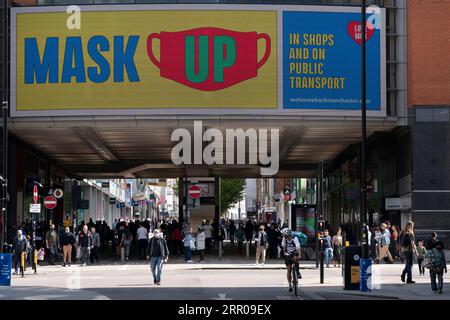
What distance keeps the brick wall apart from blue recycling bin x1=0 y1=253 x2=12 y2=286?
20.9 metres

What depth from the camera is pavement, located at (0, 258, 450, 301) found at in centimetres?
2644

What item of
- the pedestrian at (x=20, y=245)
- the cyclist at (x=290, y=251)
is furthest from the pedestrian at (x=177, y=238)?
the cyclist at (x=290, y=251)

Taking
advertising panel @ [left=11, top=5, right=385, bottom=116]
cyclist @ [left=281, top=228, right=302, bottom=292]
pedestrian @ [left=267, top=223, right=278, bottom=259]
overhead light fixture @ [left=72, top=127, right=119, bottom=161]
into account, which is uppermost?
advertising panel @ [left=11, top=5, right=385, bottom=116]

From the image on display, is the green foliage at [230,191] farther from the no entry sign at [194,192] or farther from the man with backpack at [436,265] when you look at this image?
the man with backpack at [436,265]

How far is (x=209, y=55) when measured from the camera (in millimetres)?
43781

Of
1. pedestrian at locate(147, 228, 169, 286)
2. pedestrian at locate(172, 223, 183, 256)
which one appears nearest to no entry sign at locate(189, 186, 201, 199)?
pedestrian at locate(172, 223, 183, 256)

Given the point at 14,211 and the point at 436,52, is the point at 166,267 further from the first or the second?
the point at 436,52

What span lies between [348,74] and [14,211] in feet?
53.8

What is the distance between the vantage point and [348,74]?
4428 cm

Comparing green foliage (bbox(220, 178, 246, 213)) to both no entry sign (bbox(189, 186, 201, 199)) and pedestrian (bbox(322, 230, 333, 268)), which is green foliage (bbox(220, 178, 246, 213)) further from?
pedestrian (bbox(322, 230, 333, 268))

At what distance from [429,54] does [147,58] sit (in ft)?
41.0

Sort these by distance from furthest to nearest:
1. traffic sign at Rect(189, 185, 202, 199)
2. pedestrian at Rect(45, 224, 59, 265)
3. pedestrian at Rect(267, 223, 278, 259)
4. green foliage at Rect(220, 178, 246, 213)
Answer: green foliage at Rect(220, 178, 246, 213) < traffic sign at Rect(189, 185, 202, 199) < pedestrian at Rect(267, 223, 278, 259) < pedestrian at Rect(45, 224, 59, 265)

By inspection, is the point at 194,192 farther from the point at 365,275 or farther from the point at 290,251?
the point at 365,275
